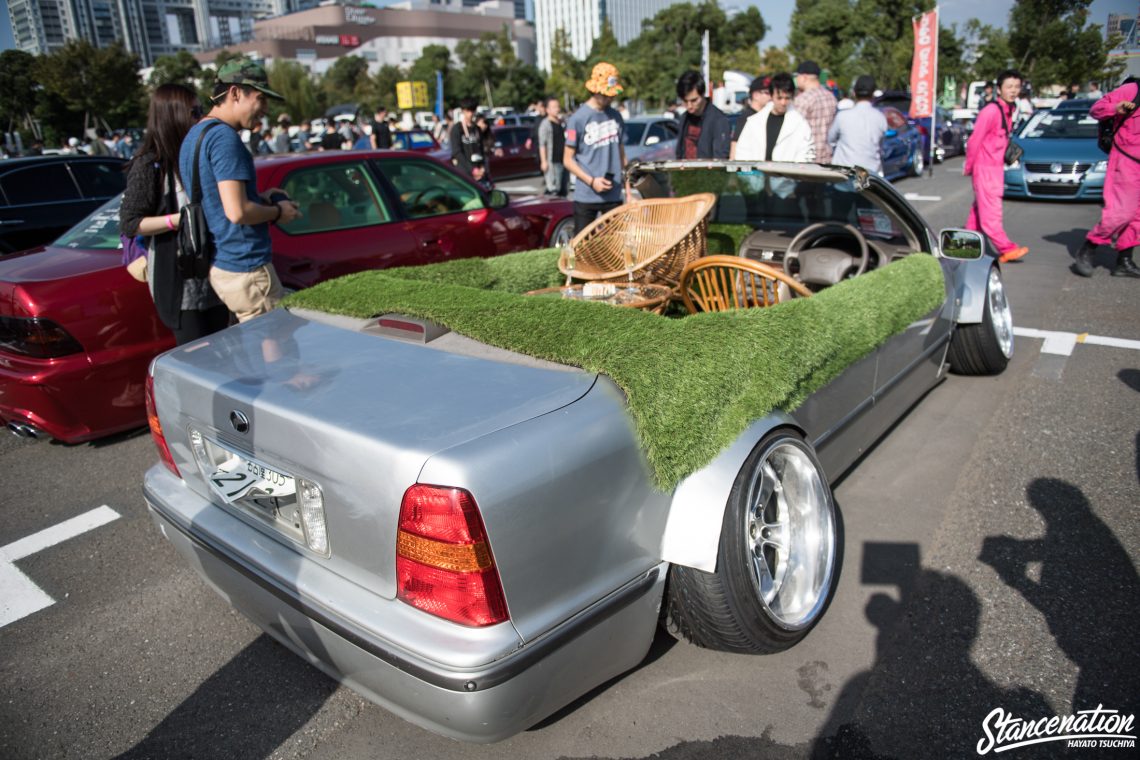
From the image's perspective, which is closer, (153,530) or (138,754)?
(138,754)

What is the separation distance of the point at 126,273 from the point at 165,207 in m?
0.73

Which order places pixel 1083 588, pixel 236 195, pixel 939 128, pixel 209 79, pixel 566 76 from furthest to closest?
pixel 566 76 → pixel 209 79 → pixel 939 128 → pixel 236 195 → pixel 1083 588

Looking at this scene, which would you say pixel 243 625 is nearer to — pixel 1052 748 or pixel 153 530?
pixel 153 530

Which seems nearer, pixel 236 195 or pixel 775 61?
pixel 236 195

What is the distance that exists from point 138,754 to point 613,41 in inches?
3858

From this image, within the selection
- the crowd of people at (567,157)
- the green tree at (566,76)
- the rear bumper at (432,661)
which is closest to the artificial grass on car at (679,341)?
the rear bumper at (432,661)

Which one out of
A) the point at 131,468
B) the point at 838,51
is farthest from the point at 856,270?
the point at 838,51

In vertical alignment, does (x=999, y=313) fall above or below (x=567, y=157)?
below

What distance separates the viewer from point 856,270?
12.6ft

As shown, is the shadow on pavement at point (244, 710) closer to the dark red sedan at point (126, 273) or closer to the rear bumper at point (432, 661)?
the rear bumper at point (432, 661)

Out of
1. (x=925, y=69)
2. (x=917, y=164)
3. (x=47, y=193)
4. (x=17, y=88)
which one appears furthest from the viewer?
(x=17, y=88)

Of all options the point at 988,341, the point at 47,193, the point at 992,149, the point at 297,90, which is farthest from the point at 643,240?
the point at 297,90

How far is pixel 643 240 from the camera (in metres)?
4.23

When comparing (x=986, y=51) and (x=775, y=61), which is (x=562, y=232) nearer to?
(x=986, y=51)
